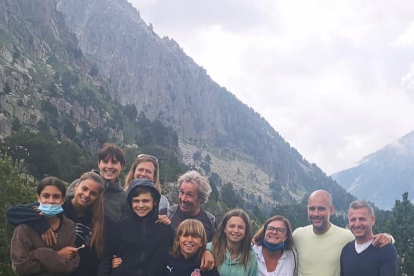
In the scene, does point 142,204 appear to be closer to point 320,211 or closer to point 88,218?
point 88,218

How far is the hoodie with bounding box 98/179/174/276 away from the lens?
569 cm

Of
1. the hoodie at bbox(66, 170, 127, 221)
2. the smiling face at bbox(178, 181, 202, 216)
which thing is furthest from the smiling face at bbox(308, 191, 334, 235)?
the hoodie at bbox(66, 170, 127, 221)

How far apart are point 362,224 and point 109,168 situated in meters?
3.96

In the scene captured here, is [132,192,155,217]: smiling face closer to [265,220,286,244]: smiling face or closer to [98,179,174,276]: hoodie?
[98,179,174,276]: hoodie

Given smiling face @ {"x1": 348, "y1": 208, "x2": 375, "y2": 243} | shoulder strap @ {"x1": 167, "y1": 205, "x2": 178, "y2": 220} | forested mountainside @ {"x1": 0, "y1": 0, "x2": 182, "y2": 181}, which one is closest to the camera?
smiling face @ {"x1": 348, "y1": 208, "x2": 375, "y2": 243}

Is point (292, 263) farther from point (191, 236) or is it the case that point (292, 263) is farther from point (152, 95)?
point (152, 95)

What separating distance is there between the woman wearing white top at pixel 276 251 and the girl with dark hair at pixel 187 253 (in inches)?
43.4

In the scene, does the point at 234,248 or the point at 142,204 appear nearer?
the point at 142,204

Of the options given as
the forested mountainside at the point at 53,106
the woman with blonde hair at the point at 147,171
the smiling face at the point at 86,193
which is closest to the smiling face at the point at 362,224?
the woman with blonde hair at the point at 147,171

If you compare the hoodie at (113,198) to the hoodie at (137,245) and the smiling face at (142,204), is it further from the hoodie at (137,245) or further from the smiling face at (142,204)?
the smiling face at (142,204)

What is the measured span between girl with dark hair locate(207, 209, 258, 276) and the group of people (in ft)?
0.05

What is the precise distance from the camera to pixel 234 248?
6.30 m

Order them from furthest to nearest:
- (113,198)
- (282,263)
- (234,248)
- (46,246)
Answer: (282,263) < (113,198) < (234,248) < (46,246)

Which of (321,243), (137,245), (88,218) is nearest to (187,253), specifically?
(137,245)
